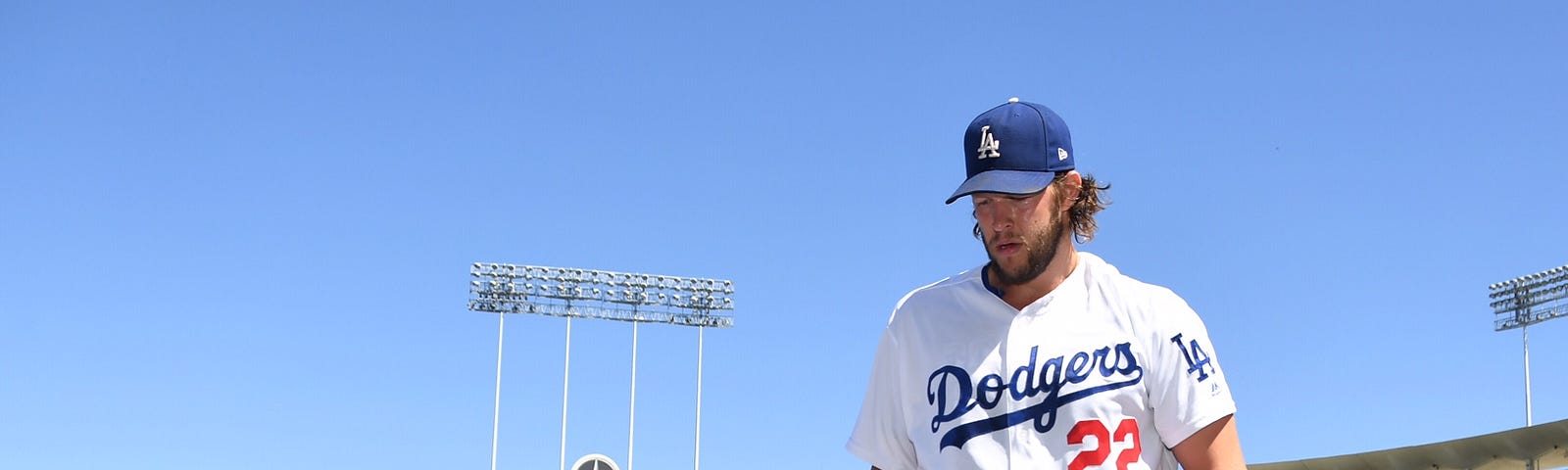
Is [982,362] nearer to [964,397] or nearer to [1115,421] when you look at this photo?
[964,397]

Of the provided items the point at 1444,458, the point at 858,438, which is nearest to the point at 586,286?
the point at 1444,458

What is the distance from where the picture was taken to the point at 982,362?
393 cm

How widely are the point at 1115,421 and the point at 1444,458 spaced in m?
12.6

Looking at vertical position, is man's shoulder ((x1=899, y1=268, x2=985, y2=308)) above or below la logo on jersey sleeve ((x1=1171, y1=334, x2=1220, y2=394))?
above

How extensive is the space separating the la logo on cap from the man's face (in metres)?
0.10

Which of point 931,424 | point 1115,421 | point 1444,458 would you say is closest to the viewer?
point 1115,421

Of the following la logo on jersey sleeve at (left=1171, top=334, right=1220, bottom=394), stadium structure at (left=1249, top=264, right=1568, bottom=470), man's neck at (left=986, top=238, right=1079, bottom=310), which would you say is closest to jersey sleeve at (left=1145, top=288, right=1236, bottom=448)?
la logo on jersey sleeve at (left=1171, top=334, right=1220, bottom=394)

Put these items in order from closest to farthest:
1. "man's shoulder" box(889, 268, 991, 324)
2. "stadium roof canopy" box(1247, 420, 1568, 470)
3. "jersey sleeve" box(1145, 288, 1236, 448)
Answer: "jersey sleeve" box(1145, 288, 1236, 448)
"man's shoulder" box(889, 268, 991, 324)
"stadium roof canopy" box(1247, 420, 1568, 470)

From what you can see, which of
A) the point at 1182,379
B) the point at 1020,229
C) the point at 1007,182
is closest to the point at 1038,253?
the point at 1020,229

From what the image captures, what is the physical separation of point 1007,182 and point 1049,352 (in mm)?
439

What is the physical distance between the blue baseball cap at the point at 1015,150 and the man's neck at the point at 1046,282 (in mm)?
210

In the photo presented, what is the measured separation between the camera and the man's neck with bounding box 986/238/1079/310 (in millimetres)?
3875

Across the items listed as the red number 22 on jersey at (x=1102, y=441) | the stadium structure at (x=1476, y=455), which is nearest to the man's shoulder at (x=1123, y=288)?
the red number 22 on jersey at (x=1102, y=441)

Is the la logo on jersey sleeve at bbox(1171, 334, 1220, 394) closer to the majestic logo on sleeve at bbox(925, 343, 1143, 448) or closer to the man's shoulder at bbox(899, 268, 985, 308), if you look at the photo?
the majestic logo on sleeve at bbox(925, 343, 1143, 448)
